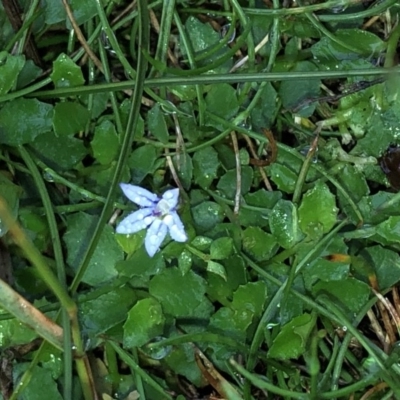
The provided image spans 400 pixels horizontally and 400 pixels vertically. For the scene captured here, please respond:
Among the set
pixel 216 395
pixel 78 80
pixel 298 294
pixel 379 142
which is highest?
pixel 78 80

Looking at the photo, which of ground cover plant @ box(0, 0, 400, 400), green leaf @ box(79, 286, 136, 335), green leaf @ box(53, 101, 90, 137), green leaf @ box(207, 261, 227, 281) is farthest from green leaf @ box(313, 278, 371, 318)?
green leaf @ box(53, 101, 90, 137)

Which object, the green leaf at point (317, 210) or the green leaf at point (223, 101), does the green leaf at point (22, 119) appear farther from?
the green leaf at point (317, 210)

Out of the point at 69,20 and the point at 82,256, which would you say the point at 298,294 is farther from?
the point at 69,20

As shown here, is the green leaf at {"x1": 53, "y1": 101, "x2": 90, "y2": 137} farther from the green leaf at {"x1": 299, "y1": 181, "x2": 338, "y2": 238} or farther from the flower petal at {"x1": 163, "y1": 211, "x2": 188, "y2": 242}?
the green leaf at {"x1": 299, "y1": 181, "x2": 338, "y2": 238}

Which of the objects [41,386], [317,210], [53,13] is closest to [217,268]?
[317,210]

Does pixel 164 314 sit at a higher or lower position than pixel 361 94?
lower

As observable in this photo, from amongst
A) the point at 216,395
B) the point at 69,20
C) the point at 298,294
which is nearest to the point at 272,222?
the point at 298,294

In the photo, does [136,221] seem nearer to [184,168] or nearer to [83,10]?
[184,168]
